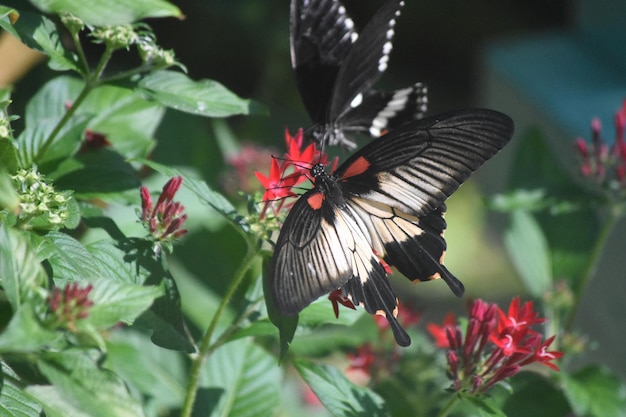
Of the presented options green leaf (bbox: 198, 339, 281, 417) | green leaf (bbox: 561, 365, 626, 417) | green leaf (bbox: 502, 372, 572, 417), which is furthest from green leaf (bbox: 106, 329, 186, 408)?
green leaf (bbox: 561, 365, 626, 417)

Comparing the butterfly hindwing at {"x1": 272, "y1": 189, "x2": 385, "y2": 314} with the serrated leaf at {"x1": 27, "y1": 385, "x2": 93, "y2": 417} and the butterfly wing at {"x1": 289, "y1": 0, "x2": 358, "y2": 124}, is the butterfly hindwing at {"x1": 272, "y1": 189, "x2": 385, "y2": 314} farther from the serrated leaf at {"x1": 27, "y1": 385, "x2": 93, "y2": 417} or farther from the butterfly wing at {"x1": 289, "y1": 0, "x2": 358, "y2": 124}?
the butterfly wing at {"x1": 289, "y1": 0, "x2": 358, "y2": 124}

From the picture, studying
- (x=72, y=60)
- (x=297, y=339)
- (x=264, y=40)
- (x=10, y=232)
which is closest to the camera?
(x=10, y=232)

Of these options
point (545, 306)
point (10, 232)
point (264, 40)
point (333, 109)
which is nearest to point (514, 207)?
point (545, 306)

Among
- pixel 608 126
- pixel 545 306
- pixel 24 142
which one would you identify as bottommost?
pixel 545 306

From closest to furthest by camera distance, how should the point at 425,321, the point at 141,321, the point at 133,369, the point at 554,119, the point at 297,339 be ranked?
the point at 141,321, the point at 133,369, the point at 297,339, the point at 554,119, the point at 425,321

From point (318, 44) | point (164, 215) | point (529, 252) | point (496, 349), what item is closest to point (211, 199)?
point (164, 215)

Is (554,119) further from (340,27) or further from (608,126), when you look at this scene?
(340,27)
